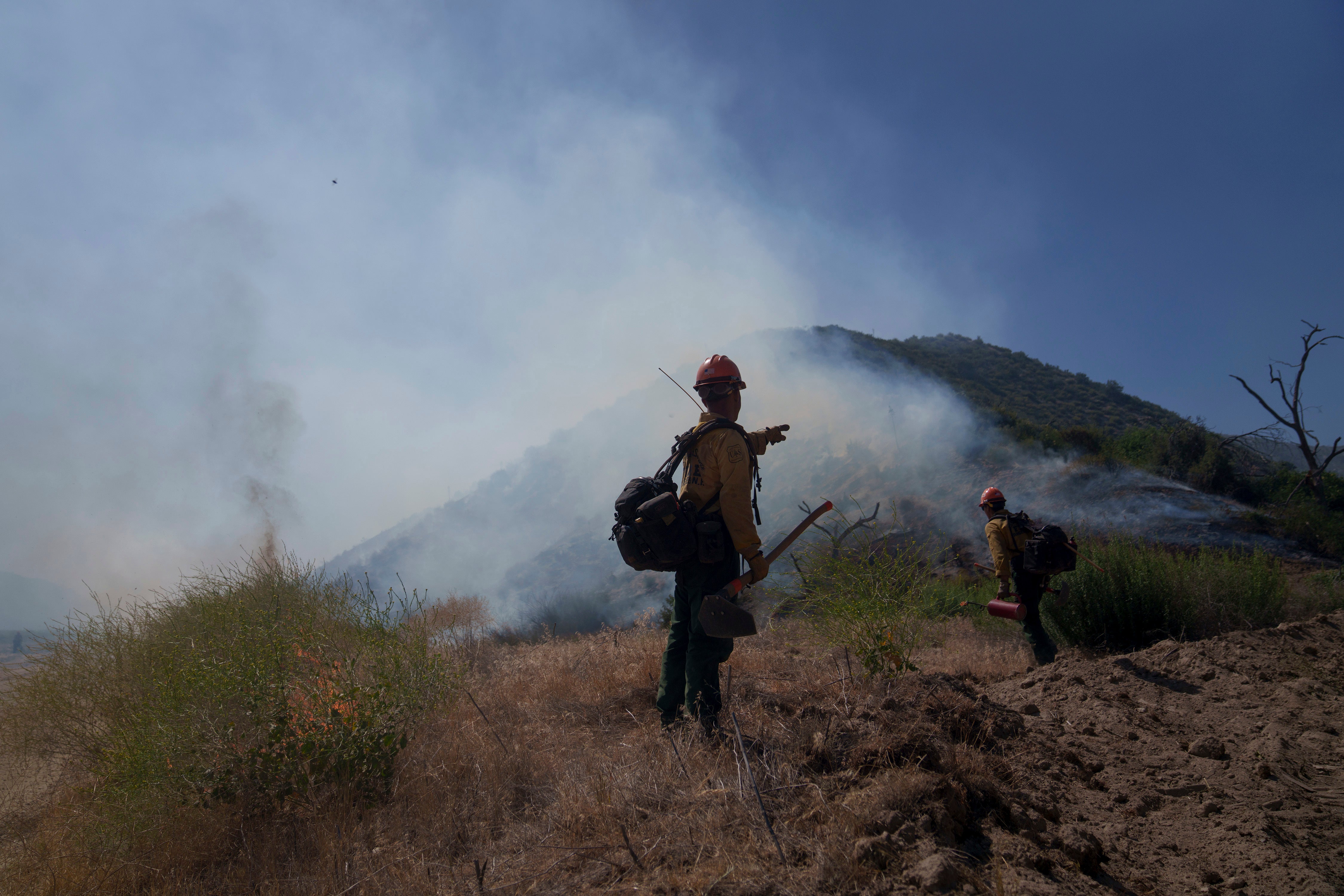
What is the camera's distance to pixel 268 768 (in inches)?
116

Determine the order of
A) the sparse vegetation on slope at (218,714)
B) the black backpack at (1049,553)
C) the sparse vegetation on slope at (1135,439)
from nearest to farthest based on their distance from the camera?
1. the sparse vegetation on slope at (218,714)
2. the black backpack at (1049,553)
3. the sparse vegetation on slope at (1135,439)

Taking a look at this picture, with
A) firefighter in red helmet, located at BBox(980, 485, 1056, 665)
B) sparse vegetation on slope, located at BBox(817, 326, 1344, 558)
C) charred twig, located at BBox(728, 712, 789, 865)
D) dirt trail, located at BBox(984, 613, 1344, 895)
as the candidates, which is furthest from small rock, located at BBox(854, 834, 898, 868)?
sparse vegetation on slope, located at BBox(817, 326, 1344, 558)

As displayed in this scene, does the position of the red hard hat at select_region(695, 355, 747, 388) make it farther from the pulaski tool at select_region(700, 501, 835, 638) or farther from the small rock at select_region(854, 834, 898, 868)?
the small rock at select_region(854, 834, 898, 868)

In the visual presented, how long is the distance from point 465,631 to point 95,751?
12.1ft

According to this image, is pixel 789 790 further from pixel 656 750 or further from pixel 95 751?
pixel 95 751

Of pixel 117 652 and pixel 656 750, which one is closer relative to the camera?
pixel 656 750

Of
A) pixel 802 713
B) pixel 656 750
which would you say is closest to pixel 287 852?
pixel 656 750

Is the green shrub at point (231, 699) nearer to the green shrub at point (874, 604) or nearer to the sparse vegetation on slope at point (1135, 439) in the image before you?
the green shrub at point (874, 604)

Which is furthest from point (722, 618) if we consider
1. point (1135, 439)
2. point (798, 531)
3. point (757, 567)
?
point (1135, 439)

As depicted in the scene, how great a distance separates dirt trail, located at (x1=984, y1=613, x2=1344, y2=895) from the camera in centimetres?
199

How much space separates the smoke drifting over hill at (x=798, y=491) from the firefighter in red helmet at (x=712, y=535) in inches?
48.6

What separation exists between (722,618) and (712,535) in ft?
1.48

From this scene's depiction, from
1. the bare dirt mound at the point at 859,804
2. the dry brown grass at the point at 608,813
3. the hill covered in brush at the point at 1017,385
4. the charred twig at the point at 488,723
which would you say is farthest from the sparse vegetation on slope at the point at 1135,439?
the charred twig at the point at 488,723

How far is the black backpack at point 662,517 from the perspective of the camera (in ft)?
10.5
